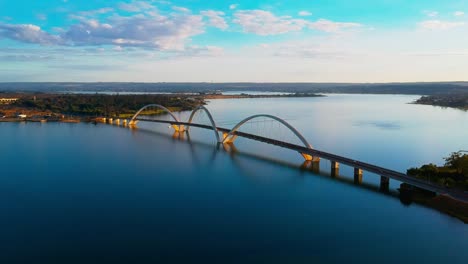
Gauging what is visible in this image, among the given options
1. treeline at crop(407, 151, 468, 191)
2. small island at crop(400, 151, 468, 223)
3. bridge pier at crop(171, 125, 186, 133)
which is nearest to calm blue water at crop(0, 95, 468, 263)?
small island at crop(400, 151, 468, 223)

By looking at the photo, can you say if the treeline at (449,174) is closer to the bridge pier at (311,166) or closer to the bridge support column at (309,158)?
the bridge pier at (311,166)

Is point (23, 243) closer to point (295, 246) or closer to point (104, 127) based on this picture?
point (295, 246)

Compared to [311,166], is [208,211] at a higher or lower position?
lower

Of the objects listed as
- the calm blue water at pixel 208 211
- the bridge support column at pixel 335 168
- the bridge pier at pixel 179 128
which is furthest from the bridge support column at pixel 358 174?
the bridge pier at pixel 179 128

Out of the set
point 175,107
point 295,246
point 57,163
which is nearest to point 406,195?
point 295,246

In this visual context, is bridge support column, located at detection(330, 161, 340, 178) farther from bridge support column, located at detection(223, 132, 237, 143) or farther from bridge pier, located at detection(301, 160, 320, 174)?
bridge support column, located at detection(223, 132, 237, 143)

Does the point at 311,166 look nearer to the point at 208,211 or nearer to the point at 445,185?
the point at 445,185

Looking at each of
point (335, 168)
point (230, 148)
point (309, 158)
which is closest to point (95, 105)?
point (230, 148)
